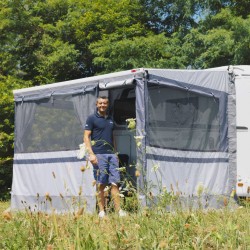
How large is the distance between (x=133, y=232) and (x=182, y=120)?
4.12 meters

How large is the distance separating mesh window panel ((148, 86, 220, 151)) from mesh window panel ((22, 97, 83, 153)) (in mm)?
1385

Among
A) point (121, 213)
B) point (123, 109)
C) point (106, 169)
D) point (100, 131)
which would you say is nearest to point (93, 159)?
Answer: point (106, 169)

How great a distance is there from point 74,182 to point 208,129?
7.08ft

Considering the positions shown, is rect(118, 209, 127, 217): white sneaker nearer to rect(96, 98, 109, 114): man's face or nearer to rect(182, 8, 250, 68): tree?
rect(96, 98, 109, 114): man's face

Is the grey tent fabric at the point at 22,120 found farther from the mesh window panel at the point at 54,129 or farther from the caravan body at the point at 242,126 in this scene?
the caravan body at the point at 242,126

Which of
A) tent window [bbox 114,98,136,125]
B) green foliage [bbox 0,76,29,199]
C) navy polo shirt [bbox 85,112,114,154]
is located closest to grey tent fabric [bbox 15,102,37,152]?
tent window [bbox 114,98,136,125]

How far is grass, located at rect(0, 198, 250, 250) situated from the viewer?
3420 mm

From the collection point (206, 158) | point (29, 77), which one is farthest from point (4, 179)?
point (206, 158)

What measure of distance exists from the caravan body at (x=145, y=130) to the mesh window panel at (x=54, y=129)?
2cm

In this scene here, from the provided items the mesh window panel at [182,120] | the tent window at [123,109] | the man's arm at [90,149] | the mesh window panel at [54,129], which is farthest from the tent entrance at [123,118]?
the man's arm at [90,149]

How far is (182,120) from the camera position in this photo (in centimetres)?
781

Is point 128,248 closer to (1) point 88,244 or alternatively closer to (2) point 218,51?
(1) point 88,244

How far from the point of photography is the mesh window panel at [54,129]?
8492 millimetres

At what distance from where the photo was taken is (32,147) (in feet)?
30.2
